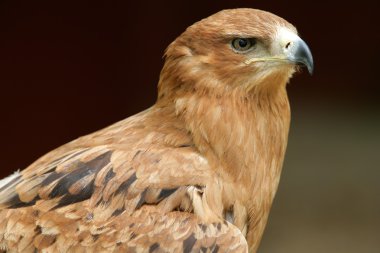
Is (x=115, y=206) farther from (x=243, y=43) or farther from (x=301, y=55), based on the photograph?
(x=301, y=55)

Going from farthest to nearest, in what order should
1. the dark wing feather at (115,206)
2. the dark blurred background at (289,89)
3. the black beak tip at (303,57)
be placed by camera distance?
the dark blurred background at (289,89)
the black beak tip at (303,57)
the dark wing feather at (115,206)

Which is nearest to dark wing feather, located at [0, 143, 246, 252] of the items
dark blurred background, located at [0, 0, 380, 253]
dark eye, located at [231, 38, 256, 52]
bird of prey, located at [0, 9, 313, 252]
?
bird of prey, located at [0, 9, 313, 252]

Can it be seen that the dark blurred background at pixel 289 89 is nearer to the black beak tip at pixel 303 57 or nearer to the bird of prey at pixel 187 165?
the bird of prey at pixel 187 165

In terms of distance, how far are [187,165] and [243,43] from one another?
0.53 meters

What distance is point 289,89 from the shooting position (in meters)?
7.57

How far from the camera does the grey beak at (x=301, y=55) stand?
3.87 m

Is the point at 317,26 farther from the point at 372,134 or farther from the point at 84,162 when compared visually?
the point at 84,162

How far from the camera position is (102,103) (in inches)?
276

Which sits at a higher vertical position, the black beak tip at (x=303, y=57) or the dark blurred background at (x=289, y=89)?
the black beak tip at (x=303, y=57)

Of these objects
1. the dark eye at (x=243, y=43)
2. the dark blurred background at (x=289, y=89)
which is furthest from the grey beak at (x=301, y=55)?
the dark blurred background at (x=289, y=89)

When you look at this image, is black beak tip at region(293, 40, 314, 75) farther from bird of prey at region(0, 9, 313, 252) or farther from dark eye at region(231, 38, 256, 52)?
dark eye at region(231, 38, 256, 52)

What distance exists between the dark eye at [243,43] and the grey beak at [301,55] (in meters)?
0.16

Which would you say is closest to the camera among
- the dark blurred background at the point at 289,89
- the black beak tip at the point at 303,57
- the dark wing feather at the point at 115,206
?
the dark wing feather at the point at 115,206

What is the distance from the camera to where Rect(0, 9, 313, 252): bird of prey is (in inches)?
146
